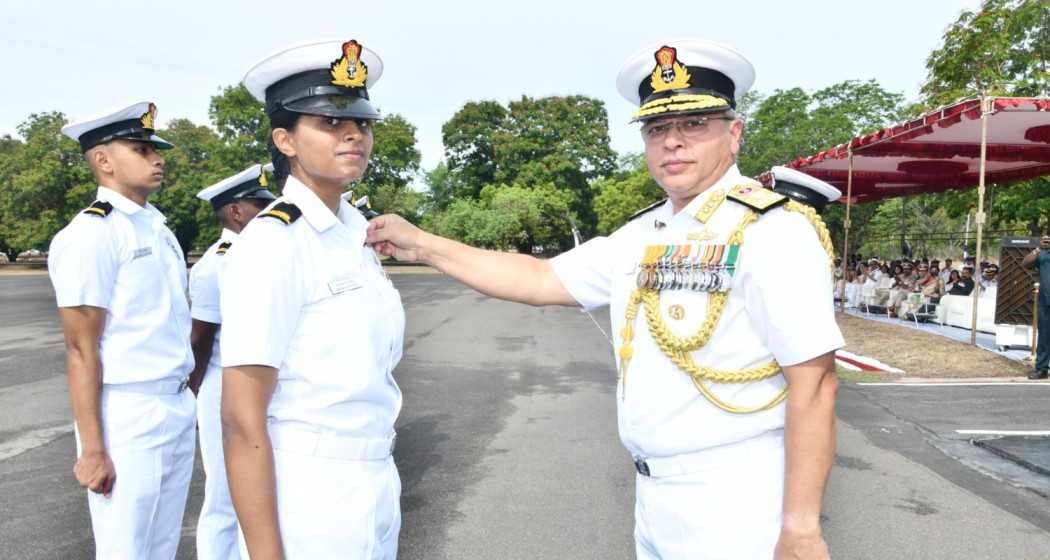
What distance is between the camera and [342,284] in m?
1.78

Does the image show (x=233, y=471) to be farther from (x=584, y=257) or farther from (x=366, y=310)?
(x=584, y=257)

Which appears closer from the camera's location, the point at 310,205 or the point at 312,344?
the point at 312,344

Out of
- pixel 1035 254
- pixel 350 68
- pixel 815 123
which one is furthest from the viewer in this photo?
pixel 815 123

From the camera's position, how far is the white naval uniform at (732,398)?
65.5 inches

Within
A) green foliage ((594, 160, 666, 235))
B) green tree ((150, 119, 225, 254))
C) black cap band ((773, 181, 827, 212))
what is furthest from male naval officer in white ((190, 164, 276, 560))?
green foliage ((594, 160, 666, 235))

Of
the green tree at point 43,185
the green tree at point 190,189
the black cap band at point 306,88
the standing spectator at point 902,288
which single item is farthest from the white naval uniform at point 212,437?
the green tree at point 43,185

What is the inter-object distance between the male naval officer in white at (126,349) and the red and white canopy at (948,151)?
31.5ft

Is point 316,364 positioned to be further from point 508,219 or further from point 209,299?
point 508,219

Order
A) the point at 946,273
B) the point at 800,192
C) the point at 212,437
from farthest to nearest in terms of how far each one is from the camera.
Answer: the point at 946,273 < the point at 212,437 < the point at 800,192

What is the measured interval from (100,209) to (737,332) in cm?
240

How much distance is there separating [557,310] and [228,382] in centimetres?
1583

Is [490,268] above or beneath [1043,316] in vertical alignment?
above

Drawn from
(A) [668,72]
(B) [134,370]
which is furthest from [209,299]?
(A) [668,72]

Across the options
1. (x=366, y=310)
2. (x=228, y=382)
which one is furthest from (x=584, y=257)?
(x=228, y=382)
